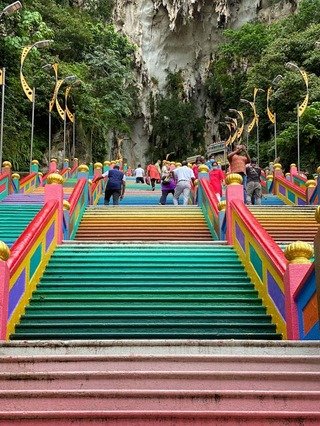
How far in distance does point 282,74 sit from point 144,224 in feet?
77.8

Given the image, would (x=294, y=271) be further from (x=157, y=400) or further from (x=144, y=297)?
(x=157, y=400)

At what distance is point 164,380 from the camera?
3.33 meters

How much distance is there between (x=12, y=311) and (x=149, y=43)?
142 ft

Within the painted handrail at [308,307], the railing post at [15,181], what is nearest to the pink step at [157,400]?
the painted handrail at [308,307]

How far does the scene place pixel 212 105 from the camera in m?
46.2

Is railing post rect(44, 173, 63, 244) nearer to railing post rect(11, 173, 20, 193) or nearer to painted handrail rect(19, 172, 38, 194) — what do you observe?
railing post rect(11, 173, 20, 193)

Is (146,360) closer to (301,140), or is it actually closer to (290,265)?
(290,265)

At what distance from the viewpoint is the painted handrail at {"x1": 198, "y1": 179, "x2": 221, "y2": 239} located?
8.99m

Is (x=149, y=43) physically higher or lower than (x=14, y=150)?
higher

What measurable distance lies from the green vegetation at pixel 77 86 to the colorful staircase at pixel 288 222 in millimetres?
14141

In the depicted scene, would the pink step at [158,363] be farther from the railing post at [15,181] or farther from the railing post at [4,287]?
the railing post at [15,181]

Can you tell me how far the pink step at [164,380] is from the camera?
128 inches

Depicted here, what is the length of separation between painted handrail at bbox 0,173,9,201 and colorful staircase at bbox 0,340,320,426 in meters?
10.3

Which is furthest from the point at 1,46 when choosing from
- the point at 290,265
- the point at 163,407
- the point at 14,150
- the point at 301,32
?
the point at 301,32
